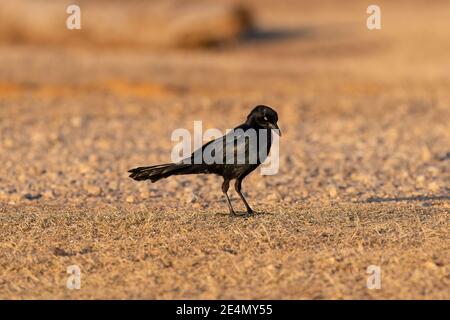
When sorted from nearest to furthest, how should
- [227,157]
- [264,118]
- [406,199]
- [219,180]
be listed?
[227,157] < [264,118] < [406,199] < [219,180]

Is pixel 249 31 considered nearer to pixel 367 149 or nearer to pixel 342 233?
pixel 367 149

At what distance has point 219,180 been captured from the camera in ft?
29.8

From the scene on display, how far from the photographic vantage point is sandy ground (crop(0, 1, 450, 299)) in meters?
5.36

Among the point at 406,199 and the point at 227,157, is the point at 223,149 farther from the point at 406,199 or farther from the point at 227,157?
the point at 406,199

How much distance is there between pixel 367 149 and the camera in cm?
1102

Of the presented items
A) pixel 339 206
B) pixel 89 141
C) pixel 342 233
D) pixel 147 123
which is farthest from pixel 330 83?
pixel 342 233

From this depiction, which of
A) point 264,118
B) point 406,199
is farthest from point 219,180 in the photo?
point 264,118

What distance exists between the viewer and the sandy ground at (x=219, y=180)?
5.36 meters

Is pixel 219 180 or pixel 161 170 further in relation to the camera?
pixel 219 180

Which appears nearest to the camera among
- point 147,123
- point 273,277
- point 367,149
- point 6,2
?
point 273,277

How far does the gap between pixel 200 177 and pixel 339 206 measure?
8.12 ft

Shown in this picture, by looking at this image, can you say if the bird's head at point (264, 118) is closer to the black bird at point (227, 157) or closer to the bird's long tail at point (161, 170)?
the black bird at point (227, 157)

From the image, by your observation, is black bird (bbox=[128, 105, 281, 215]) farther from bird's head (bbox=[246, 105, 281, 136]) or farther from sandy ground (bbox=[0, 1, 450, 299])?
sandy ground (bbox=[0, 1, 450, 299])

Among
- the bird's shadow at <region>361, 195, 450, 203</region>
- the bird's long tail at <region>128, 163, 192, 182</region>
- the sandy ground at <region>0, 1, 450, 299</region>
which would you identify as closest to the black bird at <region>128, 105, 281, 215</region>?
the bird's long tail at <region>128, 163, 192, 182</region>
